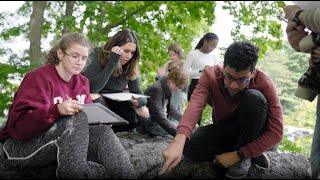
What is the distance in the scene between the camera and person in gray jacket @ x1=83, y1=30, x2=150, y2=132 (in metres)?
2.43

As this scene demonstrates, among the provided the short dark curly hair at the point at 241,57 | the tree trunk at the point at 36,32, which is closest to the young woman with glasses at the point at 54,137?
the short dark curly hair at the point at 241,57

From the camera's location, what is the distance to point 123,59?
2.54 m

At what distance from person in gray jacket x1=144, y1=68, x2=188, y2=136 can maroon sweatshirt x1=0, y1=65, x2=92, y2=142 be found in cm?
113

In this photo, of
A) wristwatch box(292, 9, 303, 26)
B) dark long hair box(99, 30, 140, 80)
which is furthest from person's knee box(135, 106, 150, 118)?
wristwatch box(292, 9, 303, 26)

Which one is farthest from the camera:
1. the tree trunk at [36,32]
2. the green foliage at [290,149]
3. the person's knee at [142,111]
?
the tree trunk at [36,32]

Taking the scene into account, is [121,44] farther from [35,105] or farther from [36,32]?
[36,32]

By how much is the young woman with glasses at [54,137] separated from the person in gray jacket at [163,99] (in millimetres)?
1092

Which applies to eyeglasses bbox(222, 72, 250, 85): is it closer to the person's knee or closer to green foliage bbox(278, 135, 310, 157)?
the person's knee

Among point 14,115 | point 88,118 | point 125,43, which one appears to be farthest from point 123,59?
point 14,115

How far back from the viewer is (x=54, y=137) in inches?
57.1

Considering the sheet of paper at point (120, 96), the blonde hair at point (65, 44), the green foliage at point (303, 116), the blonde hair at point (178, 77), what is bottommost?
the green foliage at point (303, 116)

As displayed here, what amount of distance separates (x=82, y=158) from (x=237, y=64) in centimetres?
77

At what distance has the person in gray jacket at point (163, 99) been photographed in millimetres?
2707

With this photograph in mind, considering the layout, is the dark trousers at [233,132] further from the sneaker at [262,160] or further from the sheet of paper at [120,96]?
the sheet of paper at [120,96]
